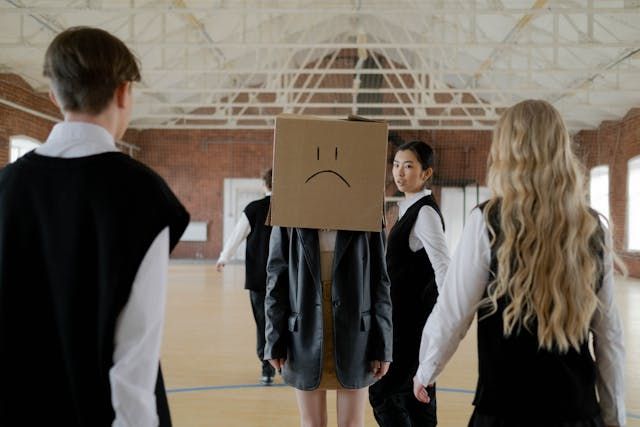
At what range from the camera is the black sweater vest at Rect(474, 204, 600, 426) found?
1.59m

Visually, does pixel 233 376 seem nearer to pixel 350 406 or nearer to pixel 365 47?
pixel 350 406

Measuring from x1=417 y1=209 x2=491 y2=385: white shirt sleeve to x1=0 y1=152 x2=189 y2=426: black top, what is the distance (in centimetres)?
72

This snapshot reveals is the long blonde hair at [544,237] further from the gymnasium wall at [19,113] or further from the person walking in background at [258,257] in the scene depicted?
the gymnasium wall at [19,113]

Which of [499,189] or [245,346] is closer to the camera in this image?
[499,189]

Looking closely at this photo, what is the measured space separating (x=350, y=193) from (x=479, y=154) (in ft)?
60.0

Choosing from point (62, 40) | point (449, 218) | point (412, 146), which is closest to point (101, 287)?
point (62, 40)

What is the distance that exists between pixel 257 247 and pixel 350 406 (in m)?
2.23

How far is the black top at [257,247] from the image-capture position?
4.41 metres

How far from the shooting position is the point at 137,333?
4.29ft

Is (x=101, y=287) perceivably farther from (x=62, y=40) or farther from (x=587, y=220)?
(x=587, y=220)

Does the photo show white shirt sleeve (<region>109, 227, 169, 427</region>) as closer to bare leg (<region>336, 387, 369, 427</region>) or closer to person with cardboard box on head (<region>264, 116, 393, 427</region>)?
person with cardboard box on head (<region>264, 116, 393, 427</region>)

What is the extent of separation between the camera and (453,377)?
17.1ft

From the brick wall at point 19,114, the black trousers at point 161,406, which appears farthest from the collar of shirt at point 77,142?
the brick wall at point 19,114

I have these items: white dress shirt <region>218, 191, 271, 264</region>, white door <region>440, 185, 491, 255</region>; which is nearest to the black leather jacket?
white dress shirt <region>218, 191, 271, 264</region>
